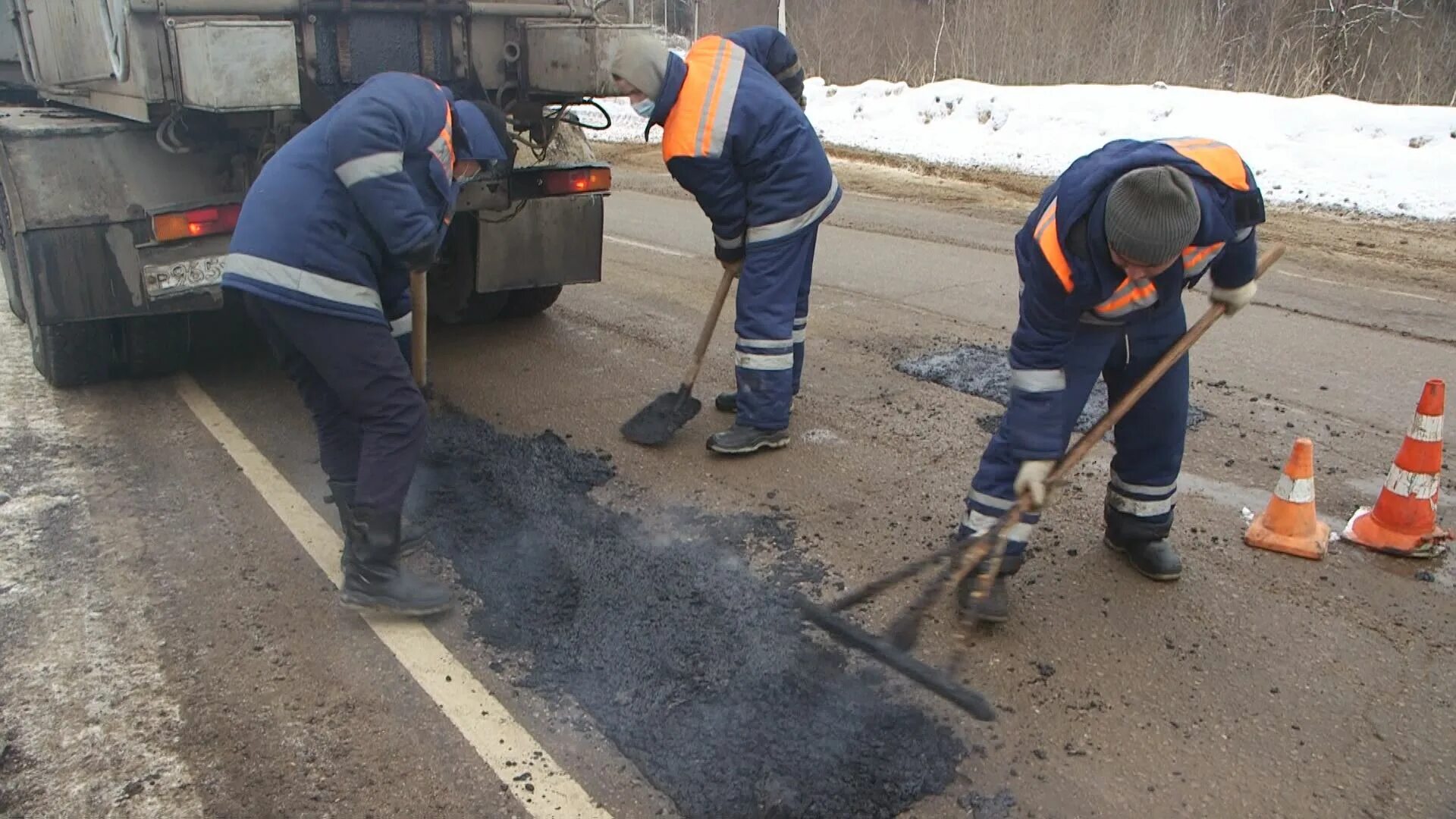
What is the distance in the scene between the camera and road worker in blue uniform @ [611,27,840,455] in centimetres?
419

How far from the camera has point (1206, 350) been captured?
19.5 feet

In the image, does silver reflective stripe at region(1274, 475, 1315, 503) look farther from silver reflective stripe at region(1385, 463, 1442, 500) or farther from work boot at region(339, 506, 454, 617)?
work boot at region(339, 506, 454, 617)

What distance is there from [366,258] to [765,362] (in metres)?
1.81

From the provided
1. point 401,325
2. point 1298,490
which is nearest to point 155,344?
point 401,325

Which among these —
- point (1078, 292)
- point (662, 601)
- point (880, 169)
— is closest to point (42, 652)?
point (662, 601)

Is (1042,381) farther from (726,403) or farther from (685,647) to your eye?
(726,403)

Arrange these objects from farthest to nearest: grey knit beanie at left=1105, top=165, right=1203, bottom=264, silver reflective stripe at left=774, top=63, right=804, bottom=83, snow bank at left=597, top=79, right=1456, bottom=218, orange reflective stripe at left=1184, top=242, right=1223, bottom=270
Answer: snow bank at left=597, top=79, right=1456, bottom=218 → silver reflective stripe at left=774, top=63, right=804, bottom=83 → orange reflective stripe at left=1184, top=242, right=1223, bottom=270 → grey knit beanie at left=1105, top=165, right=1203, bottom=264

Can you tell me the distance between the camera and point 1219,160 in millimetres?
3055

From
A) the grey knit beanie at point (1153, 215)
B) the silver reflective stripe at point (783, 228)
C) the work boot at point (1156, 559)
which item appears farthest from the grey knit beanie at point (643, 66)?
the work boot at point (1156, 559)

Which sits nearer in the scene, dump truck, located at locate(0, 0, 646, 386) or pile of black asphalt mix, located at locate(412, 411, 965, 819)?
pile of black asphalt mix, located at locate(412, 411, 965, 819)

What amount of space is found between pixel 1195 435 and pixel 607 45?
318cm

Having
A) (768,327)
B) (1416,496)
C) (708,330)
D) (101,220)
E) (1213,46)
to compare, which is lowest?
(1416,496)

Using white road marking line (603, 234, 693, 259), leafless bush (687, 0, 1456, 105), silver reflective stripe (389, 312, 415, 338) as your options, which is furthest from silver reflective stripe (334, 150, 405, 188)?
leafless bush (687, 0, 1456, 105)

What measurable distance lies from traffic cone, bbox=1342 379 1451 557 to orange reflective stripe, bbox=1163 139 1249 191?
1152mm
